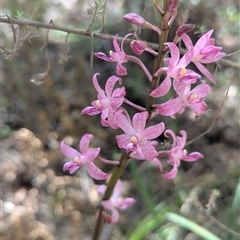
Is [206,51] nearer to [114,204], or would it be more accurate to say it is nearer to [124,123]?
[124,123]

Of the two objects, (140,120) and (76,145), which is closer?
(140,120)

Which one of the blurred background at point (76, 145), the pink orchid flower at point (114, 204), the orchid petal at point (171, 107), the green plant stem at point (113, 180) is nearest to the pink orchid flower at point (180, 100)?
the orchid petal at point (171, 107)

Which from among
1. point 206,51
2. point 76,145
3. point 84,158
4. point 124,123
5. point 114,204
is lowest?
A: point 76,145

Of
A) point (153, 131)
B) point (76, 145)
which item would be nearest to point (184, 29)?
point (153, 131)

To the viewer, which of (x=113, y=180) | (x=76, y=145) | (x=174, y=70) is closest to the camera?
(x=174, y=70)

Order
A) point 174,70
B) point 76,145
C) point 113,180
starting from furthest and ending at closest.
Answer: point 76,145
point 113,180
point 174,70

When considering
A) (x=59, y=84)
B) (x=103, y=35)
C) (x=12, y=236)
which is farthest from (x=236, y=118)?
(x=103, y=35)

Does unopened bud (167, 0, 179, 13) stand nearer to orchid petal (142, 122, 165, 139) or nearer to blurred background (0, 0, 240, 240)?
orchid petal (142, 122, 165, 139)
